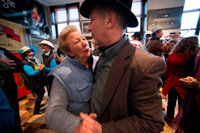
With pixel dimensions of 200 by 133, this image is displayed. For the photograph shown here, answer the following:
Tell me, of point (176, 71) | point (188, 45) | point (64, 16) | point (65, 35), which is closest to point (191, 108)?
point (176, 71)

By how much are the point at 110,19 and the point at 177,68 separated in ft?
6.18

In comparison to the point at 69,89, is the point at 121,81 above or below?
above

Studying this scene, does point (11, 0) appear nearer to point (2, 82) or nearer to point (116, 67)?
point (2, 82)

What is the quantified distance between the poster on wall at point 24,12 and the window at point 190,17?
280 inches

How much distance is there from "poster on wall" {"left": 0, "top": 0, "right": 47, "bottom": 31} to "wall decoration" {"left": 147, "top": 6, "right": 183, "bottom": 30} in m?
5.74

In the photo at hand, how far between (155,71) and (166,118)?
2076 millimetres

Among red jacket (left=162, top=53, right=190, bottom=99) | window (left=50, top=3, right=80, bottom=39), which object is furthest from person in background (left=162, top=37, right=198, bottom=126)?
window (left=50, top=3, right=80, bottom=39)

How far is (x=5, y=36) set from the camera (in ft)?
9.40

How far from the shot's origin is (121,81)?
23.0 inches

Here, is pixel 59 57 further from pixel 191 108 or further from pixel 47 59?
pixel 191 108

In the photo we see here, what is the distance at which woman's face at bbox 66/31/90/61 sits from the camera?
888 mm

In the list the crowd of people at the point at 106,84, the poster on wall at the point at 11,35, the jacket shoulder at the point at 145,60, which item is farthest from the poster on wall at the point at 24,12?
the jacket shoulder at the point at 145,60

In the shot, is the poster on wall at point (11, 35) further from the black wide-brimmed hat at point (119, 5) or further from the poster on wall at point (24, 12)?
the black wide-brimmed hat at point (119, 5)

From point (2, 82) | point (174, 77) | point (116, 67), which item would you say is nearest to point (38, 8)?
point (2, 82)
